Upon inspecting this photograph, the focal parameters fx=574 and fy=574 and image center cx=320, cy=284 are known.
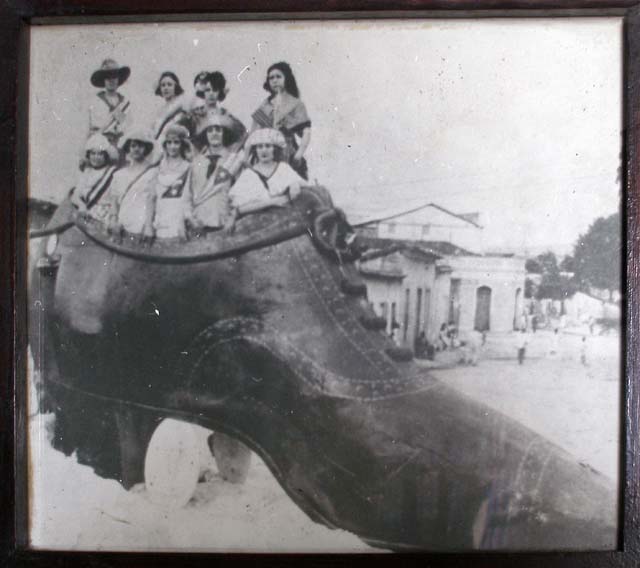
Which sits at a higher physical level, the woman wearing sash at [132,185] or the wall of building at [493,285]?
the woman wearing sash at [132,185]

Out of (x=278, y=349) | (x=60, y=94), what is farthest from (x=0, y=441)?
(x=60, y=94)

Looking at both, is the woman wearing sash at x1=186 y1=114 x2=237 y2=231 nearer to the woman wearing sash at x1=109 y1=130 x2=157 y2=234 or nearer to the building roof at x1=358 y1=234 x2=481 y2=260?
the woman wearing sash at x1=109 y1=130 x2=157 y2=234

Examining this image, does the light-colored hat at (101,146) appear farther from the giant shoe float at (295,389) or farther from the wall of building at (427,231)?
the wall of building at (427,231)

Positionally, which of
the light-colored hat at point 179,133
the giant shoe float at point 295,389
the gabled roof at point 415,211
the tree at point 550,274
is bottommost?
the giant shoe float at point 295,389

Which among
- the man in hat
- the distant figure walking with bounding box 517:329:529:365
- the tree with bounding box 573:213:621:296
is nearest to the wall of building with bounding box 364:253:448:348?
the distant figure walking with bounding box 517:329:529:365

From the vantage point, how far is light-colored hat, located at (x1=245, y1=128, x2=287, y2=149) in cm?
106

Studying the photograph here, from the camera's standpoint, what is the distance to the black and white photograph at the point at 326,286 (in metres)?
1.05

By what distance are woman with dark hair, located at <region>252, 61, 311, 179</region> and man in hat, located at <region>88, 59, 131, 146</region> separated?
0.85ft

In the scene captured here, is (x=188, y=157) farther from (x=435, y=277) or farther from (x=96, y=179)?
(x=435, y=277)

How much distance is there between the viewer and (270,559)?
41.1 inches

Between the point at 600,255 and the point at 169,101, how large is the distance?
0.84 metres

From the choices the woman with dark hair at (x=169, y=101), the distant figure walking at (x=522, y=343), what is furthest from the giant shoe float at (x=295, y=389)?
the woman with dark hair at (x=169, y=101)

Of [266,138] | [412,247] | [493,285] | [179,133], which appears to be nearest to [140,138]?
[179,133]

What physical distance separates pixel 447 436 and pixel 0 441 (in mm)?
811
